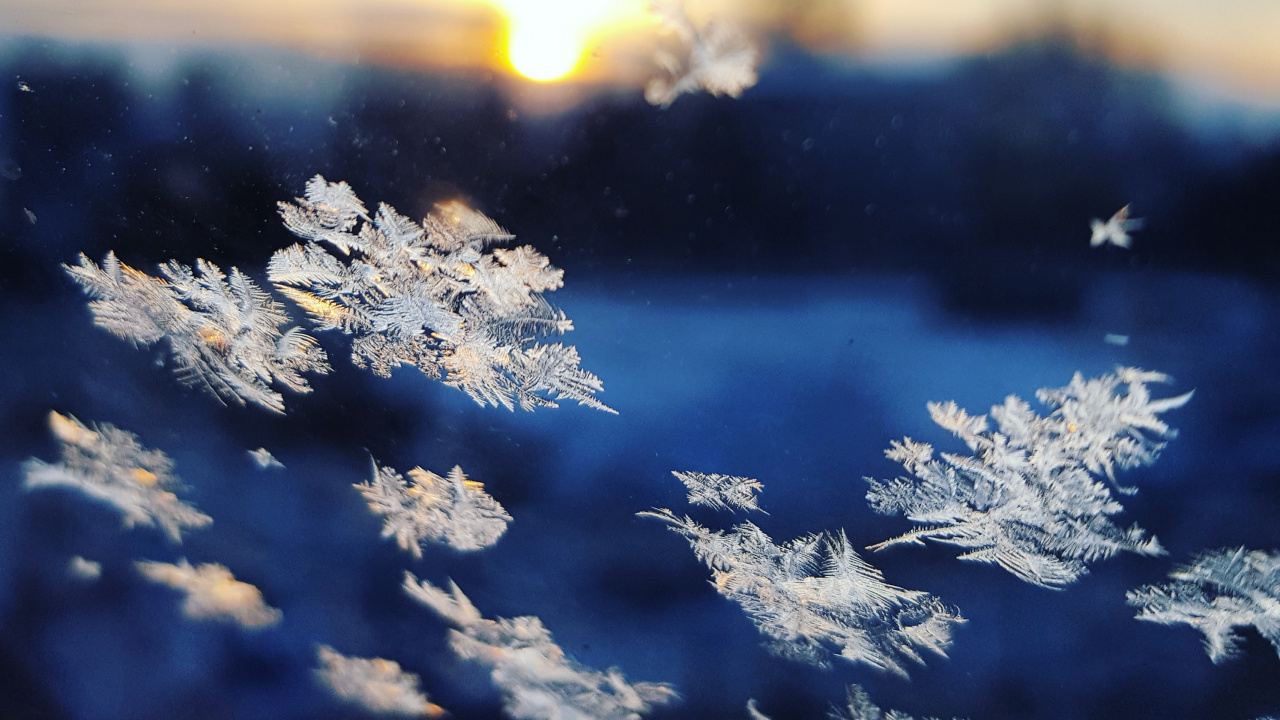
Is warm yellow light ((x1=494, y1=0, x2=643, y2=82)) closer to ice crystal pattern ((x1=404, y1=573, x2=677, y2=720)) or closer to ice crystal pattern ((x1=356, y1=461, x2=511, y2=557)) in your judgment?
ice crystal pattern ((x1=356, y1=461, x2=511, y2=557))

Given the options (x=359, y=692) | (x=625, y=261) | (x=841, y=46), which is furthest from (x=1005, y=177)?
(x=359, y=692)

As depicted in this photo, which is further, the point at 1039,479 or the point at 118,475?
the point at 118,475

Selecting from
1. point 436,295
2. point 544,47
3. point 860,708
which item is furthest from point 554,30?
point 860,708

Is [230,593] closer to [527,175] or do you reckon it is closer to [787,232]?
[527,175]

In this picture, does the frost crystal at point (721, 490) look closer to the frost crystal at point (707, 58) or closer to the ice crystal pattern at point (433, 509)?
the ice crystal pattern at point (433, 509)

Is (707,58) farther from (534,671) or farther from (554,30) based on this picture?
(534,671)

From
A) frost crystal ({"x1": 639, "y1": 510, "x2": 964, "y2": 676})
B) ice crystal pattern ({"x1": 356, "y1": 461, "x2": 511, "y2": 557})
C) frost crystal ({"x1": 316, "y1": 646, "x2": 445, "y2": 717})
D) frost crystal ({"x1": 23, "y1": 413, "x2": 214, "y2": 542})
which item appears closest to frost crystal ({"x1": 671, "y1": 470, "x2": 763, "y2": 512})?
frost crystal ({"x1": 639, "y1": 510, "x2": 964, "y2": 676})

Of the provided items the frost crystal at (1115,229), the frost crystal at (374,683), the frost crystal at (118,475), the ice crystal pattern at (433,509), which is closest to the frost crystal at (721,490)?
the ice crystal pattern at (433,509)
